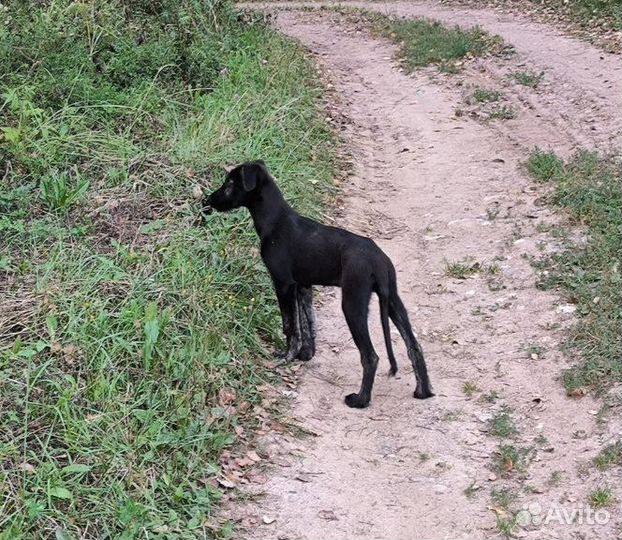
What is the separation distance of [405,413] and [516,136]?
6161 millimetres

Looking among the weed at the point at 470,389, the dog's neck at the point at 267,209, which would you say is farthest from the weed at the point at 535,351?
the dog's neck at the point at 267,209

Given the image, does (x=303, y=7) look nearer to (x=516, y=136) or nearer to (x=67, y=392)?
(x=516, y=136)

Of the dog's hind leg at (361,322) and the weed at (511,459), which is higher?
the dog's hind leg at (361,322)

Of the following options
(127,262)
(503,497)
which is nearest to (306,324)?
(127,262)

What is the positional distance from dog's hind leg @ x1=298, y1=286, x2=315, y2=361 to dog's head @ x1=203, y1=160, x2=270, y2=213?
0.81m

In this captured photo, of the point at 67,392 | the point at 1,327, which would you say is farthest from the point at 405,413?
the point at 1,327

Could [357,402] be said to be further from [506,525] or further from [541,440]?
[506,525]

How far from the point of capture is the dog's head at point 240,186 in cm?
664

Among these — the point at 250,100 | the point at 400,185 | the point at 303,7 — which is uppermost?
the point at 250,100

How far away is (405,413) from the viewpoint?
6102 millimetres

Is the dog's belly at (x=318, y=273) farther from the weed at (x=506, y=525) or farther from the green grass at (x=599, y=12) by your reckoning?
the green grass at (x=599, y=12)

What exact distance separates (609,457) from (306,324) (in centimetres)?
238

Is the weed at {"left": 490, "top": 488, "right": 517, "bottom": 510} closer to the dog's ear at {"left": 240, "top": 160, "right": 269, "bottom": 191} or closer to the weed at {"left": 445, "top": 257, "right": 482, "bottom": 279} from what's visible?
the dog's ear at {"left": 240, "top": 160, "right": 269, "bottom": 191}

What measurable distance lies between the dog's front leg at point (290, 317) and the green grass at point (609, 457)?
89.9 inches
